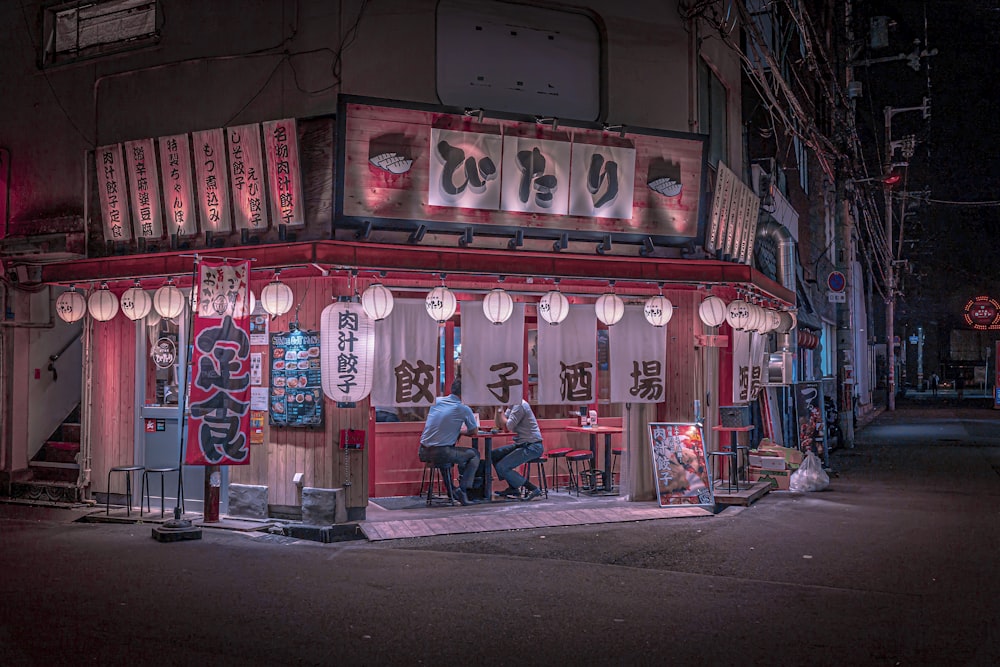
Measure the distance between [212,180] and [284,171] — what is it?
4.83 ft

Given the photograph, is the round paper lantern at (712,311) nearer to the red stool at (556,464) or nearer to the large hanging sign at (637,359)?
the large hanging sign at (637,359)

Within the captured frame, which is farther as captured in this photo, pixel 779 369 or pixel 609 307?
pixel 779 369

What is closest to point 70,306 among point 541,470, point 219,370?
point 219,370

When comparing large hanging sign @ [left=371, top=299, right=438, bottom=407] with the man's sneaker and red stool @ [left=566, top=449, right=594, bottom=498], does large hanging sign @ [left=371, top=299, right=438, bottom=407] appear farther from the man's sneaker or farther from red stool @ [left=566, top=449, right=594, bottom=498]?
red stool @ [left=566, top=449, right=594, bottom=498]

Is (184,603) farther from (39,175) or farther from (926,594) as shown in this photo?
(39,175)

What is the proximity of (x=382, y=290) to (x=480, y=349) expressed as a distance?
2.15 m

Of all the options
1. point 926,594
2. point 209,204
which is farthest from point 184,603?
point 926,594

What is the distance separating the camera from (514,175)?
44.5 ft

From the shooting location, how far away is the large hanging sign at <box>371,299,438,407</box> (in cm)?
1301

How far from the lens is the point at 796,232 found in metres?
27.6

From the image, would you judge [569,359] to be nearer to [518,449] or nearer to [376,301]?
[518,449]

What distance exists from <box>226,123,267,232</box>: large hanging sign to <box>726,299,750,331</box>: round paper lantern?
340 inches

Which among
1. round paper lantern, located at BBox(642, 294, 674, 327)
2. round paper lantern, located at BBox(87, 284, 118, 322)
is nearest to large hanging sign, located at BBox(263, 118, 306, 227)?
round paper lantern, located at BBox(87, 284, 118, 322)

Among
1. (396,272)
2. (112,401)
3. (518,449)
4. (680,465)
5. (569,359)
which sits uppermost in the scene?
(396,272)
